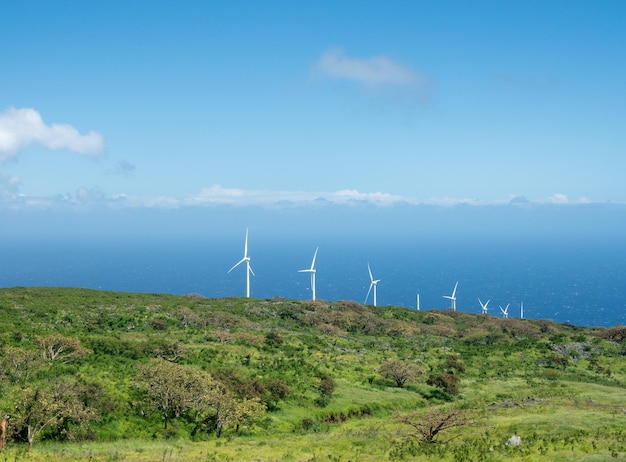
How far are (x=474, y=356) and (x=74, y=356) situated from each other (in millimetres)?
54823

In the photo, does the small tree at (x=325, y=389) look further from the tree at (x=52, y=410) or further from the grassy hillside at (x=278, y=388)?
the tree at (x=52, y=410)

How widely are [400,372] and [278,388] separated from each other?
54.2 ft

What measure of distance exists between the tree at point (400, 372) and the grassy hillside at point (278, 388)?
6.7 inches

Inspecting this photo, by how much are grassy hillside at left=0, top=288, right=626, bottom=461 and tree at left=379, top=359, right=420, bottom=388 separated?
171mm

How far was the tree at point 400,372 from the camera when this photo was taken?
56.8 metres

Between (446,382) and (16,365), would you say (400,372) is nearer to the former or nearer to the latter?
(446,382)

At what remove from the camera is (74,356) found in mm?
47375

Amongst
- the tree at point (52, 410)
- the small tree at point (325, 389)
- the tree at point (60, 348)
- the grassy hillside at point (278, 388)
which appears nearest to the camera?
the tree at point (52, 410)

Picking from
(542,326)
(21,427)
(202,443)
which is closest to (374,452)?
(202,443)

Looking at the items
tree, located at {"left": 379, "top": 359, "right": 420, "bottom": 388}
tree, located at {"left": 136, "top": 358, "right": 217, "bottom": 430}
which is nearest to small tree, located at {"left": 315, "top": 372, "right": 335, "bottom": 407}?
tree, located at {"left": 379, "top": 359, "right": 420, "bottom": 388}

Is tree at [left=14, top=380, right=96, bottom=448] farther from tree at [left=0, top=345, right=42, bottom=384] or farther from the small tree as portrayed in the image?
the small tree

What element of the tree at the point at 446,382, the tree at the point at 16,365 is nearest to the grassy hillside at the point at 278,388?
the tree at the point at 16,365

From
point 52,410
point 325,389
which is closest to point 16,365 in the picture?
point 52,410

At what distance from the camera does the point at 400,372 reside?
186ft
